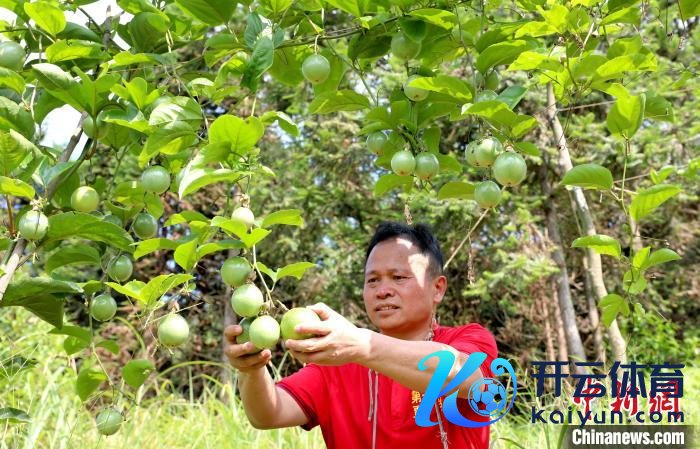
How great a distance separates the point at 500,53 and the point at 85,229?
83cm

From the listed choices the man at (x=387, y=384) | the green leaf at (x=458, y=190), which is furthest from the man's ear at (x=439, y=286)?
the green leaf at (x=458, y=190)

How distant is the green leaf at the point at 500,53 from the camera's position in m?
1.24

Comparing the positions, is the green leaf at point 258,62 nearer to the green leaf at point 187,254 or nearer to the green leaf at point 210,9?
the green leaf at point 210,9

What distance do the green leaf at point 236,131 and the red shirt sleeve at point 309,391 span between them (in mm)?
1068

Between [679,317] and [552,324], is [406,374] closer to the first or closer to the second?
[552,324]

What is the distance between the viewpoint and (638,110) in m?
1.21

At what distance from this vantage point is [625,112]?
121 centimetres

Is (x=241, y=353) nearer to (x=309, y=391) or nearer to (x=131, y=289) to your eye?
(x=131, y=289)

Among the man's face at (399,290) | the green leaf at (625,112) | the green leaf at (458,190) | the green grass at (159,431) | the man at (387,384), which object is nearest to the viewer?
the green leaf at (625,112)

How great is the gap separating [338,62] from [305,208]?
19.0ft

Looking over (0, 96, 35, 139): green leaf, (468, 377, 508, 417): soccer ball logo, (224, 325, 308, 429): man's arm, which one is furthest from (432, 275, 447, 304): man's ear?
(0, 96, 35, 139): green leaf

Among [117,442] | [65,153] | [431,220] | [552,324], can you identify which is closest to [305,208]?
[431,220]

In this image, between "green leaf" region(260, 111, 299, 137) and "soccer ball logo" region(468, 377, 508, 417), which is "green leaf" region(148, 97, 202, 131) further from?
"soccer ball logo" region(468, 377, 508, 417)

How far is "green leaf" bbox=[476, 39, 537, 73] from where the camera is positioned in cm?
124
